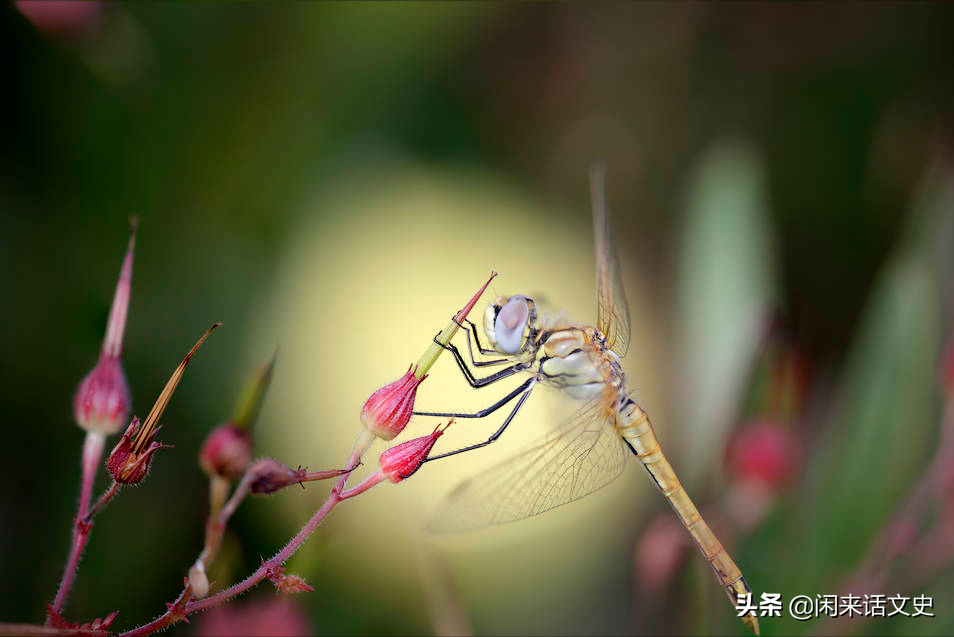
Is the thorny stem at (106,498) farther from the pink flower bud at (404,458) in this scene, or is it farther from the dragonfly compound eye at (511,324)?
the dragonfly compound eye at (511,324)

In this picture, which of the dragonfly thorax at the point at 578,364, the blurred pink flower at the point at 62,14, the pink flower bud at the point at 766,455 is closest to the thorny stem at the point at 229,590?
the dragonfly thorax at the point at 578,364

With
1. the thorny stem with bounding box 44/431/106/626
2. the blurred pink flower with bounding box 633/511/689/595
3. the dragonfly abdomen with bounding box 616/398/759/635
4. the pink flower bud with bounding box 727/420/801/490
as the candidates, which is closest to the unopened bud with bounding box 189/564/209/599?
the thorny stem with bounding box 44/431/106/626

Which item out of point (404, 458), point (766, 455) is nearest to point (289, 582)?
point (404, 458)

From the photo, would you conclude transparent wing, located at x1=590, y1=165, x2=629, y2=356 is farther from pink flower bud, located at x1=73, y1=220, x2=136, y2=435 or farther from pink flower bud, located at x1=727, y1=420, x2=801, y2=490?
pink flower bud, located at x1=73, y1=220, x2=136, y2=435

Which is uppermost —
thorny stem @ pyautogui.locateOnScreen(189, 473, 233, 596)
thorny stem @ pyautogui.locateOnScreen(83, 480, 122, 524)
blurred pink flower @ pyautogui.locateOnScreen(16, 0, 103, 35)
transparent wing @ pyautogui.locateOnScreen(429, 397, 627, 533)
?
blurred pink flower @ pyautogui.locateOnScreen(16, 0, 103, 35)

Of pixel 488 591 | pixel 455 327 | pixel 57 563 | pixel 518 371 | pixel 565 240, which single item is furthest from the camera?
pixel 565 240

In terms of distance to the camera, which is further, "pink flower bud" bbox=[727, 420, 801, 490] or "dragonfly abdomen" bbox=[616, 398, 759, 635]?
"pink flower bud" bbox=[727, 420, 801, 490]

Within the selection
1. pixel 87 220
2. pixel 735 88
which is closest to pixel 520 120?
pixel 735 88

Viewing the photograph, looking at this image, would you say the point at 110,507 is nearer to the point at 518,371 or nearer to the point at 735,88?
the point at 518,371
